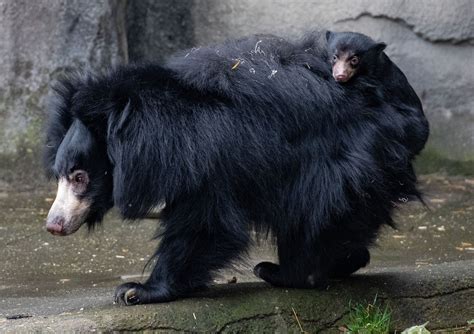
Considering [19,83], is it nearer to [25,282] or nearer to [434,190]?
[25,282]

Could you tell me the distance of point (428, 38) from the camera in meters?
8.26

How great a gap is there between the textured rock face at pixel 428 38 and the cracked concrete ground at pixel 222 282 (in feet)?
1.86

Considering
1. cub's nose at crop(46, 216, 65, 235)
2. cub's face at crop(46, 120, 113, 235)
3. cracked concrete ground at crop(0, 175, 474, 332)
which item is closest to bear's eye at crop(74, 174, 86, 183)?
cub's face at crop(46, 120, 113, 235)

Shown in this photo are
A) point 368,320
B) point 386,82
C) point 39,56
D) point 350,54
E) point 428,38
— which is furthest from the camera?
point 428,38

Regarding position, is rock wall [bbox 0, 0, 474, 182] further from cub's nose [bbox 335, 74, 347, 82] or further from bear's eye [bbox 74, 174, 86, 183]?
cub's nose [bbox 335, 74, 347, 82]

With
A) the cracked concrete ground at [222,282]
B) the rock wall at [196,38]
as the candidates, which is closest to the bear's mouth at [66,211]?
the cracked concrete ground at [222,282]

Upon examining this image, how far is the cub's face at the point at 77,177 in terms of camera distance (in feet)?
14.0

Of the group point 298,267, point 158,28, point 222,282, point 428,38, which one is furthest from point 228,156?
point 158,28

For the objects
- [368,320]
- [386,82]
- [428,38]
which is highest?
[386,82]

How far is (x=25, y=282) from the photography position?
5797 mm

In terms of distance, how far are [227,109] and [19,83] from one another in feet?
13.1

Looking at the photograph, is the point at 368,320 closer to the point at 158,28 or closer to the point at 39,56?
the point at 39,56

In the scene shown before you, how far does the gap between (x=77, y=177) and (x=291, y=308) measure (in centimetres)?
105

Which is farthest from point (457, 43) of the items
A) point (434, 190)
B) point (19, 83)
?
point (19, 83)
